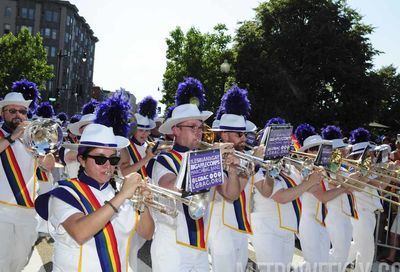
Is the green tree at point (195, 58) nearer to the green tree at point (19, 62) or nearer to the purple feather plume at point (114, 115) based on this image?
the green tree at point (19, 62)

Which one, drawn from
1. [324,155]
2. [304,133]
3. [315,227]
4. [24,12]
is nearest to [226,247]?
[315,227]

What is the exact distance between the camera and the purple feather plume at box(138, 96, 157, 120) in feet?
27.0

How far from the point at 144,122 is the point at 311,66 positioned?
2345cm

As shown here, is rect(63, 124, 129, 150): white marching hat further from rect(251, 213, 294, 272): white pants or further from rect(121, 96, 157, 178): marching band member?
rect(121, 96, 157, 178): marching band member

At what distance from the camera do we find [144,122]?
306 inches

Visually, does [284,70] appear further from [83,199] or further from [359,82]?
[83,199]

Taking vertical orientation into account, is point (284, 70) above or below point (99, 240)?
above

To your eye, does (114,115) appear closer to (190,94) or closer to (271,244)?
(190,94)

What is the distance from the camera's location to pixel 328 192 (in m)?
5.98

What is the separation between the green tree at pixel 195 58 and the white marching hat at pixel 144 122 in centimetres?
2986

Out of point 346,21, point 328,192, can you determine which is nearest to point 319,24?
point 346,21

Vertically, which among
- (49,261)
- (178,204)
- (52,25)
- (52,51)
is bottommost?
(49,261)

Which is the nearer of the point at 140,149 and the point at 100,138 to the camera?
the point at 100,138

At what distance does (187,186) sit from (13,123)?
8.49 ft
